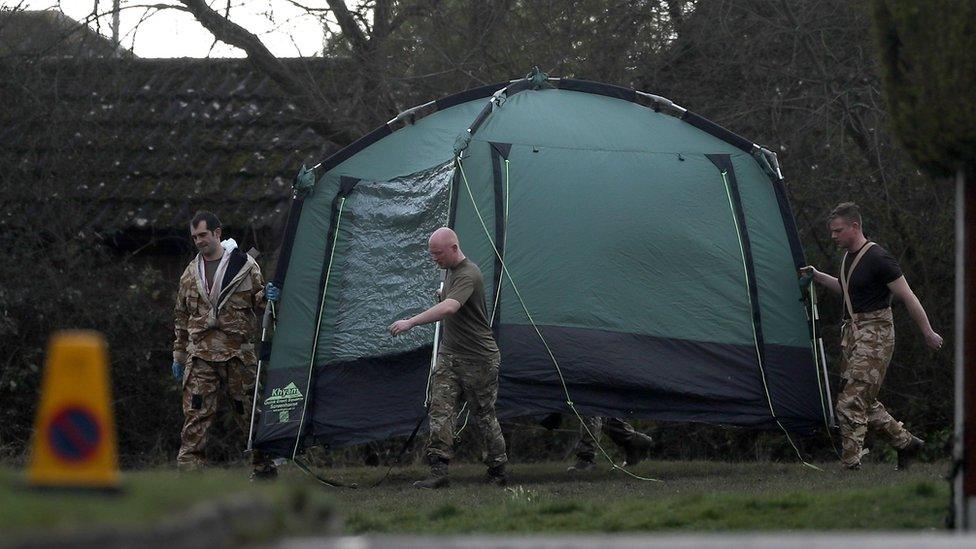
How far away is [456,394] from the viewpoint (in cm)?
902

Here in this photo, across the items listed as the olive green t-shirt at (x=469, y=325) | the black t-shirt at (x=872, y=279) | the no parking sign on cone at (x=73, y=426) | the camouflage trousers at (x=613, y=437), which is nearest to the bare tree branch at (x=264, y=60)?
the camouflage trousers at (x=613, y=437)

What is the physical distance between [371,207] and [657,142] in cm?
216

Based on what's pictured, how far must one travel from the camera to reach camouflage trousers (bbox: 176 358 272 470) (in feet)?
32.7

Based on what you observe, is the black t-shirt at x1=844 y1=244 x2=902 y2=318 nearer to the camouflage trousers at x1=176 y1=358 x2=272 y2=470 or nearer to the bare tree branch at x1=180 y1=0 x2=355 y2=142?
the camouflage trousers at x1=176 y1=358 x2=272 y2=470

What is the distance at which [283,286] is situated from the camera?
1019 cm

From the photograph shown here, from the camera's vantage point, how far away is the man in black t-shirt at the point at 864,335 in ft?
30.6

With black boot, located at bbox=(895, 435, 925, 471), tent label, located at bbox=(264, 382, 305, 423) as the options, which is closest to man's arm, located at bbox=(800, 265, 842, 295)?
black boot, located at bbox=(895, 435, 925, 471)

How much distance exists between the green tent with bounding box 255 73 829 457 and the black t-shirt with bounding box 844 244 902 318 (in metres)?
0.78

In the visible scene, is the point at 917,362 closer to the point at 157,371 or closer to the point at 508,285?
the point at 508,285

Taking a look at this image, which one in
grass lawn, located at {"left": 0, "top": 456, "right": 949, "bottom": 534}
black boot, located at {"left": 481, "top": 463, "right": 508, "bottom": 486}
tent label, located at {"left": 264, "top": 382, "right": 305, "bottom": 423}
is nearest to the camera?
grass lawn, located at {"left": 0, "top": 456, "right": 949, "bottom": 534}

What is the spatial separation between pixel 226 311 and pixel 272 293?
37cm

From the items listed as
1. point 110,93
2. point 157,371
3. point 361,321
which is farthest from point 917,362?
point 110,93

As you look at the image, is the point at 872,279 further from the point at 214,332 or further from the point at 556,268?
the point at 214,332

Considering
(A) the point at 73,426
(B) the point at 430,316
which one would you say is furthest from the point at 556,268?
(A) the point at 73,426
